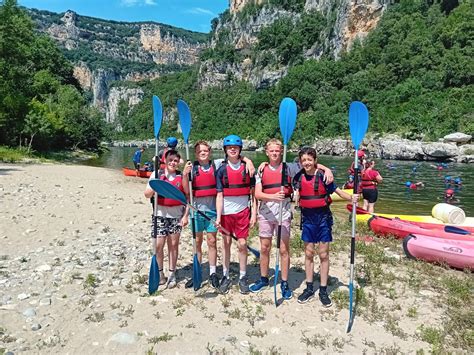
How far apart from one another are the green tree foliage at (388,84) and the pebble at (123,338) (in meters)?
47.7

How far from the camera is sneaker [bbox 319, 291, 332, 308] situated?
16.8 feet

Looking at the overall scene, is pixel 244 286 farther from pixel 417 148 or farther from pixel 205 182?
pixel 417 148

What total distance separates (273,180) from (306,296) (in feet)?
5.46

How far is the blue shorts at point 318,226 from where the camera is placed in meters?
5.07

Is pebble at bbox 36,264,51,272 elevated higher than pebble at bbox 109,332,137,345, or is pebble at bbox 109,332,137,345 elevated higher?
pebble at bbox 36,264,51,272

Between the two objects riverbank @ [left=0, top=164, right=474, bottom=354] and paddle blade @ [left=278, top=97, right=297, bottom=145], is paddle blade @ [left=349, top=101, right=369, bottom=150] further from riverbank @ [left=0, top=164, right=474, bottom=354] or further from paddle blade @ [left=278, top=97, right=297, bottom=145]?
riverbank @ [left=0, top=164, right=474, bottom=354]

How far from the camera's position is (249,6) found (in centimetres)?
15225

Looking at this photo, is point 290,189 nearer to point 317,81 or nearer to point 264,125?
point 264,125

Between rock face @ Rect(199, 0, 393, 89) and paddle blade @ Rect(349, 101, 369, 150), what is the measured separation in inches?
3723

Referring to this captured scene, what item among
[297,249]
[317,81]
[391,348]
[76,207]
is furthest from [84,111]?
[317,81]

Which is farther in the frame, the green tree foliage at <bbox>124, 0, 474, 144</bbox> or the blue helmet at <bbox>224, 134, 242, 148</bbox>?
the green tree foliage at <bbox>124, 0, 474, 144</bbox>

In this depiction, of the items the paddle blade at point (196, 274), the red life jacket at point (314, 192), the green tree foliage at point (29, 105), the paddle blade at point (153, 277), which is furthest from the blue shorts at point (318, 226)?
the green tree foliage at point (29, 105)

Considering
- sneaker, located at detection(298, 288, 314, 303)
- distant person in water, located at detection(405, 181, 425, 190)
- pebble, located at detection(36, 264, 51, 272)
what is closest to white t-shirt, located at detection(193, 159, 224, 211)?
sneaker, located at detection(298, 288, 314, 303)

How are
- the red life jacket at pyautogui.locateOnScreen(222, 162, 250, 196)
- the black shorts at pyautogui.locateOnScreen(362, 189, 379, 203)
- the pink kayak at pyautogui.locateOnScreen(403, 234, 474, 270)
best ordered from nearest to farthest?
the red life jacket at pyautogui.locateOnScreen(222, 162, 250, 196), the pink kayak at pyautogui.locateOnScreen(403, 234, 474, 270), the black shorts at pyautogui.locateOnScreen(362, 189, 379, 203)
